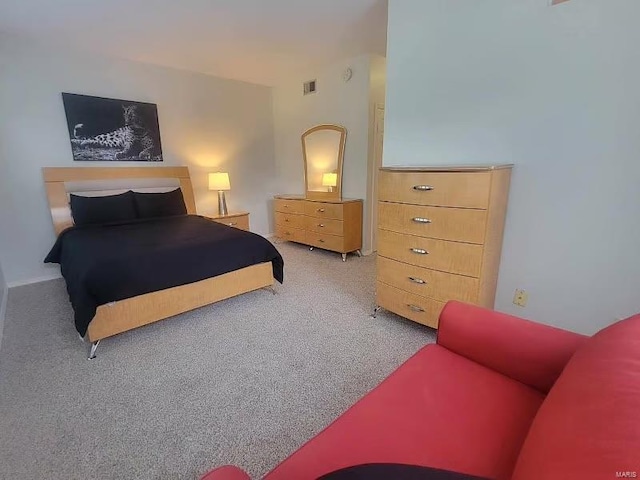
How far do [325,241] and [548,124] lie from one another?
8.77 feet

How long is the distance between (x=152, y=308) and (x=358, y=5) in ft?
9.37

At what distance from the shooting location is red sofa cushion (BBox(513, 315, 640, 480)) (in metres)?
0.46

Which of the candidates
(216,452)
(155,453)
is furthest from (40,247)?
(216,452)

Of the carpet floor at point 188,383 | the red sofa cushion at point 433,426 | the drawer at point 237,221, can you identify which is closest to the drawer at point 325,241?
the drawer at point 237,221

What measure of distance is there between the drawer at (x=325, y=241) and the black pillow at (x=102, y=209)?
Result: 2142 millimetres

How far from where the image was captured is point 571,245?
1772 millimetres

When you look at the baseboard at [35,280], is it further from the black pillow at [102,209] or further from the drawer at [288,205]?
the drawer at [288,205]

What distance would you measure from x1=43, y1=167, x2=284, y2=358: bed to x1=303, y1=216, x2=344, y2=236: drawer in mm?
1224

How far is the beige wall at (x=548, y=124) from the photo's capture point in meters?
1.55

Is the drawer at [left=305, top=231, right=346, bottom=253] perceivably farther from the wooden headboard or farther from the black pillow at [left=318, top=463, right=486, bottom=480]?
the black pillow at [left=318, top=463, right=486, bottom=480]

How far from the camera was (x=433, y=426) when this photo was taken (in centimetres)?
90

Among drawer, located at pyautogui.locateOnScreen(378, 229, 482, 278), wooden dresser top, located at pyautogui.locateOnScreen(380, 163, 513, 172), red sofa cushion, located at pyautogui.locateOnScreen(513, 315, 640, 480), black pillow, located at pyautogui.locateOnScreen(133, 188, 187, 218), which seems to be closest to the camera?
red sofa cushion, located at pyautogui.locateOnScreen(513, 315, 640, 480)

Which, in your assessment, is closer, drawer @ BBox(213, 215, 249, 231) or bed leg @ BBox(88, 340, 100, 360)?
bed leg @ BBox(88, 340, 100, 360)

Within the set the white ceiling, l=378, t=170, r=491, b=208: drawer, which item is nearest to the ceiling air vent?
the white ceiling
